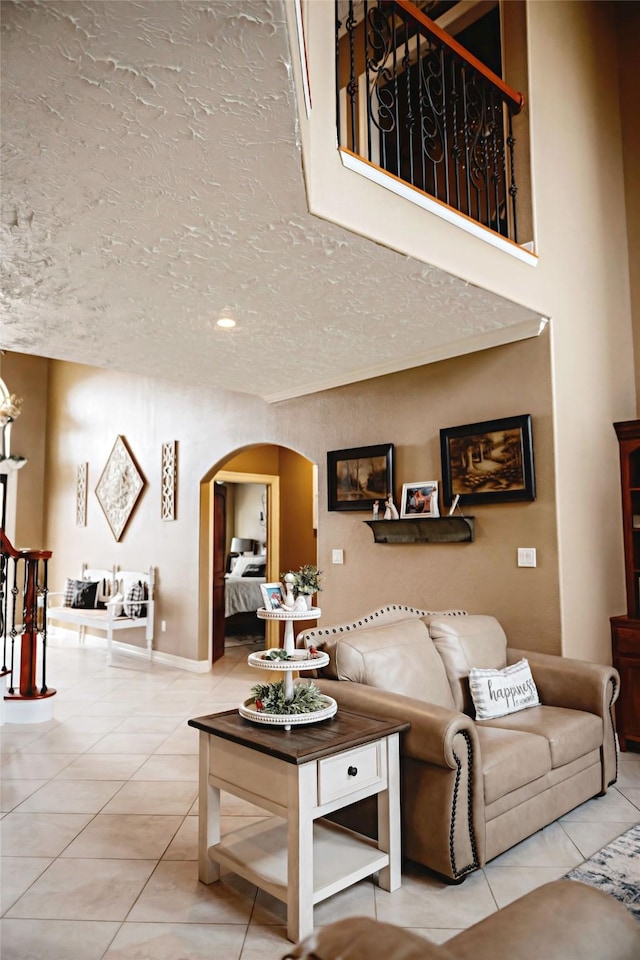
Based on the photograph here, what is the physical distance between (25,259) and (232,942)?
117 inches

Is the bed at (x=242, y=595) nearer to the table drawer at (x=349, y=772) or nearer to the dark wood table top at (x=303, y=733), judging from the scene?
the dark wood table top at (x=303, y=733)

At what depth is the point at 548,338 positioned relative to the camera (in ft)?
13.7

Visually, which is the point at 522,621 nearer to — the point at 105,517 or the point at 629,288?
the point at 629,288

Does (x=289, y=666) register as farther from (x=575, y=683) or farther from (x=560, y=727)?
(x=575, y=683)

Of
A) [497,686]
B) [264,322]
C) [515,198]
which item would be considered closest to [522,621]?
[497,686]

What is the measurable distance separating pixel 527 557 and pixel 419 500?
0.94 m

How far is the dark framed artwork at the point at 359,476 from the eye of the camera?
5.09 metres

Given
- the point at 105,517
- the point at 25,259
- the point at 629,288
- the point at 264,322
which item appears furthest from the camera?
the point at 105,517

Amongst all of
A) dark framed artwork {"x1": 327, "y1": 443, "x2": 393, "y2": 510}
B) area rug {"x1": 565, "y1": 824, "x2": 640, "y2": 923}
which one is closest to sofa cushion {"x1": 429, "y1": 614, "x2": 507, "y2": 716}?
area rug {"x1": 565, "y1": 824, "x2": 640, "y2": 923}

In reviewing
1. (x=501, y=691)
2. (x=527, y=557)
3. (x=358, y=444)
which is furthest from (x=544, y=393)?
(x=501, y=691)

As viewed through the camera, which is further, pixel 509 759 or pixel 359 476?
pixel 359 476

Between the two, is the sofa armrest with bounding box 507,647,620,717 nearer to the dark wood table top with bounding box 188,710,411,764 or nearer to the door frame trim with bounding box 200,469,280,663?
the dark wood table top with bounding box 188,710,411,764

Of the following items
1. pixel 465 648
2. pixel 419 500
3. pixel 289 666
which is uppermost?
pixel 419 500

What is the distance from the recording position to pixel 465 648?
3.57 metres
